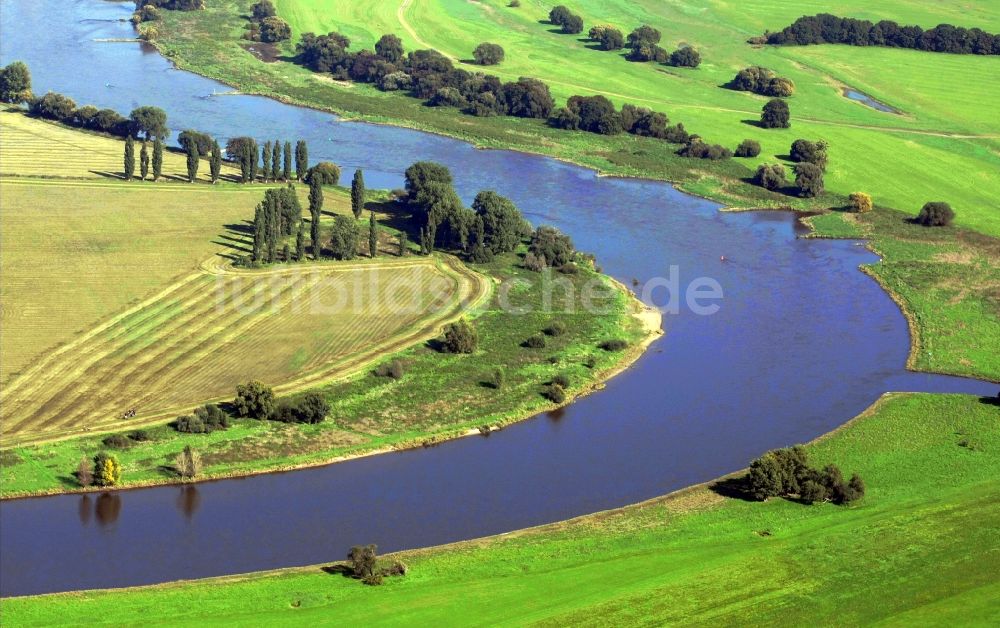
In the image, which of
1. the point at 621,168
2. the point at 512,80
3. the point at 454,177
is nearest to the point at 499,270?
the point at 454,177

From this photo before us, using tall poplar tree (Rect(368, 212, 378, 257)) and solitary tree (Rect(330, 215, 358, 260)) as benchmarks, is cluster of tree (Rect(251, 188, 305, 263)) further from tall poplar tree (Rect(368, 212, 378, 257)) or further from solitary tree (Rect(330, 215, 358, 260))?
tall poplar tree (Rect(368, 212, 378, 257))

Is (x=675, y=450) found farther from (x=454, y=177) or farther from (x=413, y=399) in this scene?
(x=454, y=177)

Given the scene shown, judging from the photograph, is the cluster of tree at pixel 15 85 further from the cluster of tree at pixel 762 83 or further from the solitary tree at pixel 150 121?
the cluster of tree at pixel 762 83

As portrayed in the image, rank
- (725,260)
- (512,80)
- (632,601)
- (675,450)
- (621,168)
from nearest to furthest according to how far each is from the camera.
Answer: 1. (632,601)
2. (675,450)
3. (725,260)
4. (621,168)
5. (512,80)

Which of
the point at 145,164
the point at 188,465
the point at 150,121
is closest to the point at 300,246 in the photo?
the point at 145,164

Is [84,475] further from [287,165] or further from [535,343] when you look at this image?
[287,165]

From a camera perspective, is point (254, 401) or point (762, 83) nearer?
point (254, 401)
